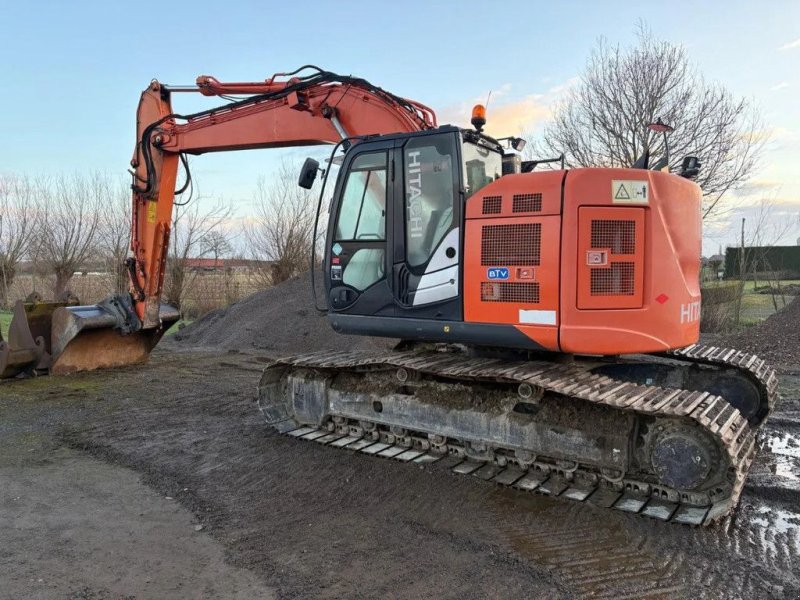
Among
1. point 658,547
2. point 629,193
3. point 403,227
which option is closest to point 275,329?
point 403,227

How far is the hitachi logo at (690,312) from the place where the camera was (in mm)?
4512

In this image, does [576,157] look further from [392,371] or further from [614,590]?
[614,590]

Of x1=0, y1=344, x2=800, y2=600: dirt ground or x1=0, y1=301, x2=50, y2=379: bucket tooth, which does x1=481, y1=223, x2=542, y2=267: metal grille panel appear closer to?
x1=0, y1=344, x2=800, y2=600: dirt ground

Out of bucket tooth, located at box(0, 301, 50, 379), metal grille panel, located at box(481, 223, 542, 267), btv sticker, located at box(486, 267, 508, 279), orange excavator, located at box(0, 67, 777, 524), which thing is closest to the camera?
orange excavator, located at box(0, 67, 777, 524)

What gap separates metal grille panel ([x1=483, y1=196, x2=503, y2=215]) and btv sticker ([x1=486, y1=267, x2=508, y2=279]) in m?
0.42

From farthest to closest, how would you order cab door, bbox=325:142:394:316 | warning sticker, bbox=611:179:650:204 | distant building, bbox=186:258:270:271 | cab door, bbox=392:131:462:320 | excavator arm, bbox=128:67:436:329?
1. distant building, bbox=186:258:270:271
2. excavator arm, bbox=128:67:436:329
3. cab door, bbox=325:142:394:316
4. cab door, bbox=392:131:462:320
5. warning sticker, bbox=611:179:650:204

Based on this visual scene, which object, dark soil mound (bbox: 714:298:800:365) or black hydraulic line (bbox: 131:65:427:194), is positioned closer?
black hydraulic line (bbox: 131:65:427:194)

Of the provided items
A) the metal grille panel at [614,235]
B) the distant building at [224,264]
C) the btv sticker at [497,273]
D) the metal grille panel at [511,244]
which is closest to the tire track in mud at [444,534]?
the btv sticker at [497,273]

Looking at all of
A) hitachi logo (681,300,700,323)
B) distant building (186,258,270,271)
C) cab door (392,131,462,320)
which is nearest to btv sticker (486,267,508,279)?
cab door (392,131,462,320)

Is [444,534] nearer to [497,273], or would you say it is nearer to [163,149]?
[497,273]

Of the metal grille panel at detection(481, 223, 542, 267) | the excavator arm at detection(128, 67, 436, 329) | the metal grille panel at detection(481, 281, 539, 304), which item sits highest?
the excavator arm at detection(128, 67, 436, 329)

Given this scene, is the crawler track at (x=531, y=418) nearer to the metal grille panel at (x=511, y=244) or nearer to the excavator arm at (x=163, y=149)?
the metal grille panel at (x=511, y=244)

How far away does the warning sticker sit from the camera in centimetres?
428

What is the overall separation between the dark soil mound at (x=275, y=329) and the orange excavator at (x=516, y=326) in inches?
225
